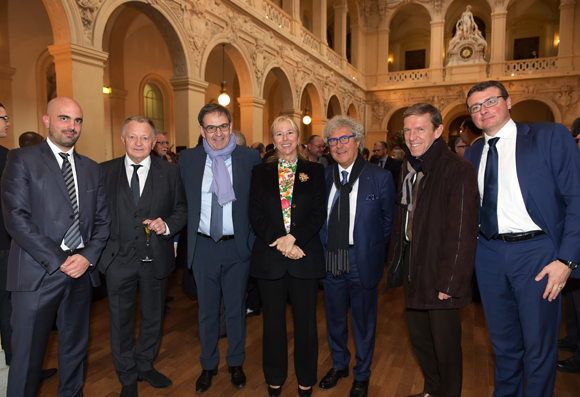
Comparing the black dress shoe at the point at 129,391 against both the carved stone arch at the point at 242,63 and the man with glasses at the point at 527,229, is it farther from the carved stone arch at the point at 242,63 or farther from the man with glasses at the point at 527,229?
the carved stone arch at the point at 242,63

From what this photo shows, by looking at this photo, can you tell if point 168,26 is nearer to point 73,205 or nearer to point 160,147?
point 160,147

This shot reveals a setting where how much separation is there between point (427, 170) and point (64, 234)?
2.26m

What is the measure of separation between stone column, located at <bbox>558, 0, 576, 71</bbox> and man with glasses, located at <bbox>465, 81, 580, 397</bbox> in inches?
768

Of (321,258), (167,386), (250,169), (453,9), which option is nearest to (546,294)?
(321,258)

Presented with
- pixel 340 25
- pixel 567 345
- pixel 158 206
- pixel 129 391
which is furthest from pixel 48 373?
pixel 340 25

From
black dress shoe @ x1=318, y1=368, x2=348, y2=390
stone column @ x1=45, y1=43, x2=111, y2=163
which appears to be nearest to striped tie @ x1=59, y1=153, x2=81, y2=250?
black dress shoe @ x1=318, y1=368, x2=348, y2=390

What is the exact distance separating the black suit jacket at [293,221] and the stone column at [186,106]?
5.42 m

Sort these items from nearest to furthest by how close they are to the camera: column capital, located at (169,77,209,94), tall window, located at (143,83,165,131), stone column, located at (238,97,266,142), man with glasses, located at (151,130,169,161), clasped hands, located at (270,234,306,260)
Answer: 1. clasped hands, located at (270,234,306,260)
2. man with glasses, located at (151,130,169,161)
3. column capital, located at (169,77,209,94)
4. stone column, located at (238,97,266,142)
5. tall window, located at (143,83,165,131)

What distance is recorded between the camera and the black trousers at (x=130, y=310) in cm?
257

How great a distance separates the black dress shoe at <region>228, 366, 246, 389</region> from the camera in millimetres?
2751

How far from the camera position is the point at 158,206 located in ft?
8.71

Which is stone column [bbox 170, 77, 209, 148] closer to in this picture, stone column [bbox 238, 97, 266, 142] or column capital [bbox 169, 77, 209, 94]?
column capital [bbox 169, 77, 209, 94]

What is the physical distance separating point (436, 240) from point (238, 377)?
1793mm

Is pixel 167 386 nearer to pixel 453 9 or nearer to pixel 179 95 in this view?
pixel 179 95
